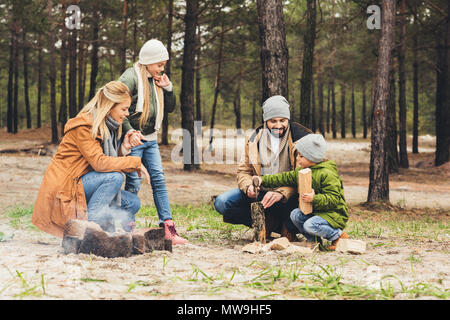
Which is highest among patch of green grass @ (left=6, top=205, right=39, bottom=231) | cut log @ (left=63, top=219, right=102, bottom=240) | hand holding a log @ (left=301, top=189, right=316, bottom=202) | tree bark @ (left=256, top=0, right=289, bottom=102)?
tree bark @ (left=256, top=0, right=289, bottom=102)

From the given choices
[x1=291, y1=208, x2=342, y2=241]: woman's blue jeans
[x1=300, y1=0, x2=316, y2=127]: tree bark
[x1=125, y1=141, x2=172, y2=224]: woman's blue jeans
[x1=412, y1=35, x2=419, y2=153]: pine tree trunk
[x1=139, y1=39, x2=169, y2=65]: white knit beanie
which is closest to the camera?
[x1=291, y1=208, x2=342, y2=241]: woman's blue jeans

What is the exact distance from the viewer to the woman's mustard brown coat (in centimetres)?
436

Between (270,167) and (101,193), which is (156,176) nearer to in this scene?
(101,193)

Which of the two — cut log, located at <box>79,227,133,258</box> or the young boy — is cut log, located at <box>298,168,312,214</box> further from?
cut log, located at <box>79,227,133,258</box>

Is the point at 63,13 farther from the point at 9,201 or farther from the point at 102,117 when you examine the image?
the point at 102,117

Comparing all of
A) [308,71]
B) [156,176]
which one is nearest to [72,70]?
[308,71]

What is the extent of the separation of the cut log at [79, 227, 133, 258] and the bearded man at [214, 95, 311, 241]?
1405mm

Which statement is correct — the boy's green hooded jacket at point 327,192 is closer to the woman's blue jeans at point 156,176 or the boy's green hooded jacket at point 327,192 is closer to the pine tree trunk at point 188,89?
the woman's blue jeans at point 156,176

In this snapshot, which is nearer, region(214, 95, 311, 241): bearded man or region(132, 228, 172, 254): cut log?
region(132, 228, 172, 254): cut log

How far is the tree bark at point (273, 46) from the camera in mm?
8211

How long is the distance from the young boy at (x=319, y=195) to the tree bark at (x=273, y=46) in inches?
139

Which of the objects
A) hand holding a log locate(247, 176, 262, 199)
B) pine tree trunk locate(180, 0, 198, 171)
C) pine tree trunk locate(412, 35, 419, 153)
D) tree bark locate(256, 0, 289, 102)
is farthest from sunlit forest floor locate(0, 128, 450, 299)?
pine tree trunk locate(412, 35, 419, 153)

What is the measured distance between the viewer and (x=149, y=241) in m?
4.47

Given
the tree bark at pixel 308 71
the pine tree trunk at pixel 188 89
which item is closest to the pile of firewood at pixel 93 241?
the tree bark at pixel 308 71
